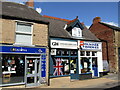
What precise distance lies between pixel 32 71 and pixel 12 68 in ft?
4.96

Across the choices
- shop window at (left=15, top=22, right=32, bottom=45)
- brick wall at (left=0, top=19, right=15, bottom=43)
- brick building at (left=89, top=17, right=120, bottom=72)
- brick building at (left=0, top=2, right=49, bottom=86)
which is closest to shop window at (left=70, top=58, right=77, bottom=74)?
brick building at (left=0, top=2, right=49, bottom=86)

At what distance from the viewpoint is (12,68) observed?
9281 mm

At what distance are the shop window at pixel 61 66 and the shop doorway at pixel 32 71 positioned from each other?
5.73 ft

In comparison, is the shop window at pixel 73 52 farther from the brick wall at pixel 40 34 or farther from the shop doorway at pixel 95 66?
the brick wall at pixel 40 34

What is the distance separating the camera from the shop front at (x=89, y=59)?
12912 millimetres

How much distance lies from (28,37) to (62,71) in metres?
4.53

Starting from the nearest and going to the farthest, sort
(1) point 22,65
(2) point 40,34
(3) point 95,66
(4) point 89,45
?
(1) point 22,65 < (2) point 40,34 < (4) point 89,45 < (3) point 95,66

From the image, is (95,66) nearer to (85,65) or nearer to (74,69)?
(85,65)

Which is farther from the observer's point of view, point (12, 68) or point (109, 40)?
point (109, 40)

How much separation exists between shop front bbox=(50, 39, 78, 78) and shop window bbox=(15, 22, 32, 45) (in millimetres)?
2137

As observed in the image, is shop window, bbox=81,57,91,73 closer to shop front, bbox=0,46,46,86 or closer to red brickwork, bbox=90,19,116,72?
shop front, bbox=0,46,46,86

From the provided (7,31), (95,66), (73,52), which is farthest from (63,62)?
(7,31)

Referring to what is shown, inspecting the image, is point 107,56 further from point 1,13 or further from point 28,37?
point 1,13

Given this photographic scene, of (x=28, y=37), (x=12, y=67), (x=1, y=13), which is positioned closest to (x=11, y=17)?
(x=1, y=13)
